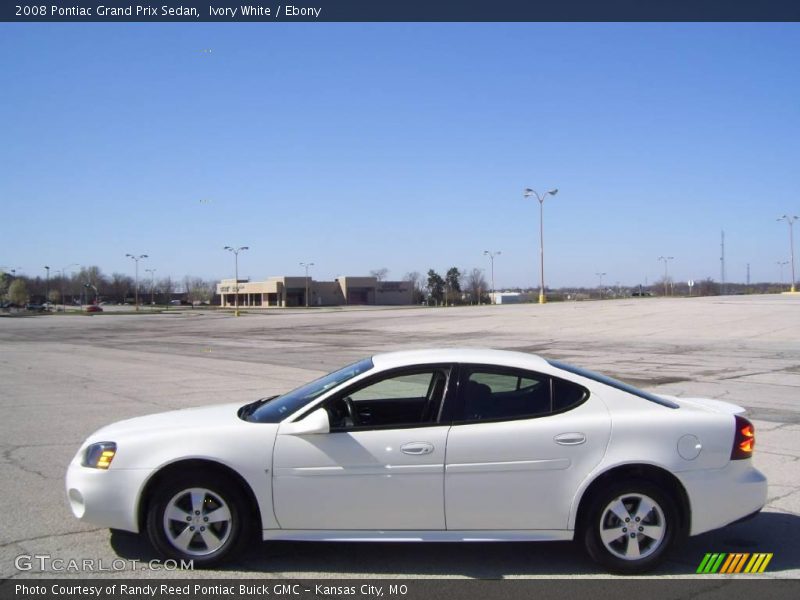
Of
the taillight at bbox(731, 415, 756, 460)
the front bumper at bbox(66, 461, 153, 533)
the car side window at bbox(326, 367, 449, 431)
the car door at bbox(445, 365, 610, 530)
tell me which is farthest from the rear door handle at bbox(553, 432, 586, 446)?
the front bumper at bbox(66, 461, 153, 533)

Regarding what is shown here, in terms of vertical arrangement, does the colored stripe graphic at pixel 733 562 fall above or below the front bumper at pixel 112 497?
below

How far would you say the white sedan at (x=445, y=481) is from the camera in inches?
173

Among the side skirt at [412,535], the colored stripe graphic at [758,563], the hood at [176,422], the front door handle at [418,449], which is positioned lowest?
the colored stripe graphic at [758,563]

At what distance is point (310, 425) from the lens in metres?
4.46

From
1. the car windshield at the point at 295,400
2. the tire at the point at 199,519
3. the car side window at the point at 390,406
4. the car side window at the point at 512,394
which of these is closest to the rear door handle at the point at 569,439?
the car side window at the point at 512,394

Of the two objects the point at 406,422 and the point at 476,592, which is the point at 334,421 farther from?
the point at 476,592

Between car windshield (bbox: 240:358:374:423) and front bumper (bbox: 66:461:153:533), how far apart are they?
83cm

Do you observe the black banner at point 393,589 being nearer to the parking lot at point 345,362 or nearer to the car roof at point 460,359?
the parking lot at point 345,362

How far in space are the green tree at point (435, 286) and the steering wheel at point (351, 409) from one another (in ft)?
439

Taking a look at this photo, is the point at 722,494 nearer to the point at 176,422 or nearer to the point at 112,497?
the point at 176,422

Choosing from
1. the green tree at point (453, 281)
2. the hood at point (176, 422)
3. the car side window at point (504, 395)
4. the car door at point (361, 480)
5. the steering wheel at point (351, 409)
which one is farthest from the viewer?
the green tree at point (453, 281)

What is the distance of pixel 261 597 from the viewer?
13.4 feet

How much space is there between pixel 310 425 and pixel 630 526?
7.12ft

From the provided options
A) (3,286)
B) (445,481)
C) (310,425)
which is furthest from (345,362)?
(3,286)
